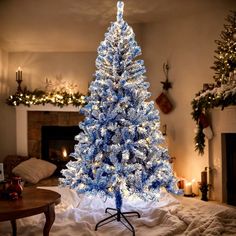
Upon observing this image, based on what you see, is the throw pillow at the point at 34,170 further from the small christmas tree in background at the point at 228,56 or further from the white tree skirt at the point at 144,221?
the small christmas tree in background at the point at 228,56

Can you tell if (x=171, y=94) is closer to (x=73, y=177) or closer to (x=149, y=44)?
(x=149, y=44)

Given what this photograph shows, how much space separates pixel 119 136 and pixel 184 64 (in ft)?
7.51

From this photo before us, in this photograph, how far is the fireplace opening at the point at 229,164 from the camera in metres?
4.09

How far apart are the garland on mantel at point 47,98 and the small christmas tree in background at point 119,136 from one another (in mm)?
2349

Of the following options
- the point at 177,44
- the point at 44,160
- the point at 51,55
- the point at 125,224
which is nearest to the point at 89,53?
the point at 51,55

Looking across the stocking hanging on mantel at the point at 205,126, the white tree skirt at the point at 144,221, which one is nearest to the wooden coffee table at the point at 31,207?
the white tree skirt at the point at 144,221

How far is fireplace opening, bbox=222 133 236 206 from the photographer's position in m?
4.09

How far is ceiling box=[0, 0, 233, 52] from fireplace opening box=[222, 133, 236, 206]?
1857mm

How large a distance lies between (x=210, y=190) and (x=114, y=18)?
2.85 m

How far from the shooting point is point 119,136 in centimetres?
299

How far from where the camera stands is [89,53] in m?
5.80

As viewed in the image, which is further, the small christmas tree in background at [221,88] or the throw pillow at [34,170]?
the throw pillow at [34,170]

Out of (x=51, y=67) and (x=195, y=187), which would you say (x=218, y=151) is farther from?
(x=51, y=67)

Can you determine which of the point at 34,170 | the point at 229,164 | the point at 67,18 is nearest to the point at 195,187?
the point at 229,164
